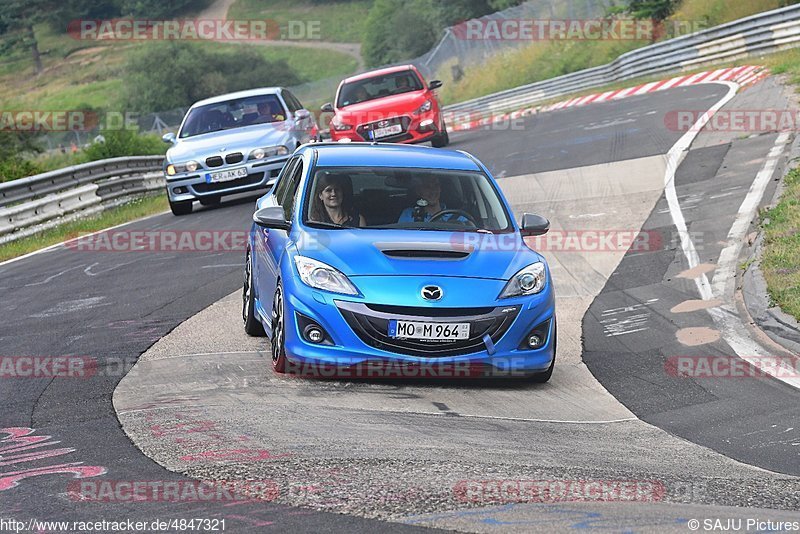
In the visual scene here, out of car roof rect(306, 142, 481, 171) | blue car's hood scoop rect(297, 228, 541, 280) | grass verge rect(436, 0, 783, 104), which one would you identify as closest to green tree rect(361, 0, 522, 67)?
grass verge rect(436, 0, 783, 104)

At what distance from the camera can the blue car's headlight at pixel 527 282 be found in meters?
8.39

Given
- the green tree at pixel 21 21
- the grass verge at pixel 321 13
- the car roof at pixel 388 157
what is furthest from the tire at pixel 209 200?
the green tree at pixel 21 21

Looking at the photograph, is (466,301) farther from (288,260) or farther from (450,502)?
(450,502)

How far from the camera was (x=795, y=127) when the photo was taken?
19.9 meters

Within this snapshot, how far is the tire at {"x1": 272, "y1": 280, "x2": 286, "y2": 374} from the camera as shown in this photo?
839 centimetres

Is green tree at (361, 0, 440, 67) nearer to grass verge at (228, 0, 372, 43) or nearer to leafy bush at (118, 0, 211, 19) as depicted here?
grass verge at (228, 0, 372, 43)

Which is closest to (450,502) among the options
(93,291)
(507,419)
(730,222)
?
(507,419)

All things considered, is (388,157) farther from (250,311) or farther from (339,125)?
(339,125)

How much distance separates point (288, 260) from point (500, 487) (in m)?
3.28

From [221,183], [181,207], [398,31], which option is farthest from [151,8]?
[221,183]

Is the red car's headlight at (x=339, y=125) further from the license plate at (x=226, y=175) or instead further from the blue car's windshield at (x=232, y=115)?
the license plate at (x=226, y=175)

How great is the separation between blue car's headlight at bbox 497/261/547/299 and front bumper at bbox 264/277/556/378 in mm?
57

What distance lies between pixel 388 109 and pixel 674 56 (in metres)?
15.8

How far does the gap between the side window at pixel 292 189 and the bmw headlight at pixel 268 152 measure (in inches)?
410
